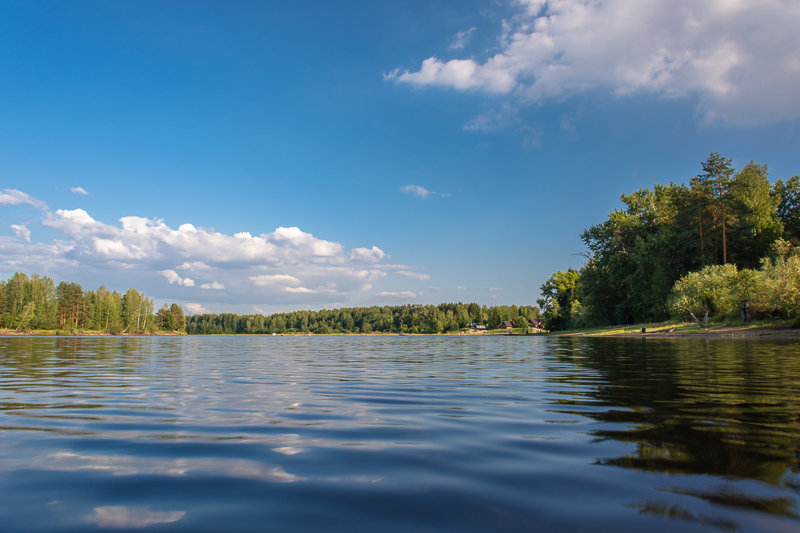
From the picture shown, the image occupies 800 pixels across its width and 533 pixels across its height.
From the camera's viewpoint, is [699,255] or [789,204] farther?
[789,204]

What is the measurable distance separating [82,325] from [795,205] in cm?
18133

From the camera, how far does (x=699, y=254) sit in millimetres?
66188

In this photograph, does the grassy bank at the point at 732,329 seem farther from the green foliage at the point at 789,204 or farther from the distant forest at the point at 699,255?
the green foliage at the point at 789,204

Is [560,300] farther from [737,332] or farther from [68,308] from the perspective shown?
[68,308]

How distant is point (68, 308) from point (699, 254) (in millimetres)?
162392

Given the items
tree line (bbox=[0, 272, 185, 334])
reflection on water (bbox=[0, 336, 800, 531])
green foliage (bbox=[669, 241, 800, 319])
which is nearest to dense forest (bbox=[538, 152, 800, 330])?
green foliage (bbox=[669, 241, 800, 319])

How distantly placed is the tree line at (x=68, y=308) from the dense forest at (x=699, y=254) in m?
139

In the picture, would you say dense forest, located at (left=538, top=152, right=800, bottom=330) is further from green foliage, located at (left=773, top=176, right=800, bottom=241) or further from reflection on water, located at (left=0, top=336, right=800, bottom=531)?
reflection on water, located at (left=0, top=336, right=800, bottom=531)

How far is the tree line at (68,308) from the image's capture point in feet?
391

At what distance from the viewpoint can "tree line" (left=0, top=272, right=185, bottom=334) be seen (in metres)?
119

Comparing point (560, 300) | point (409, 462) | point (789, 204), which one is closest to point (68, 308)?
point (560, 300)

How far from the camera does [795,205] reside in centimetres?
7194

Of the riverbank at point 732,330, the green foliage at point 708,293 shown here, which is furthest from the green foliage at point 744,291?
the riverbank at point 732,330

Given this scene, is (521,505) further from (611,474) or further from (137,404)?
(137,404)
